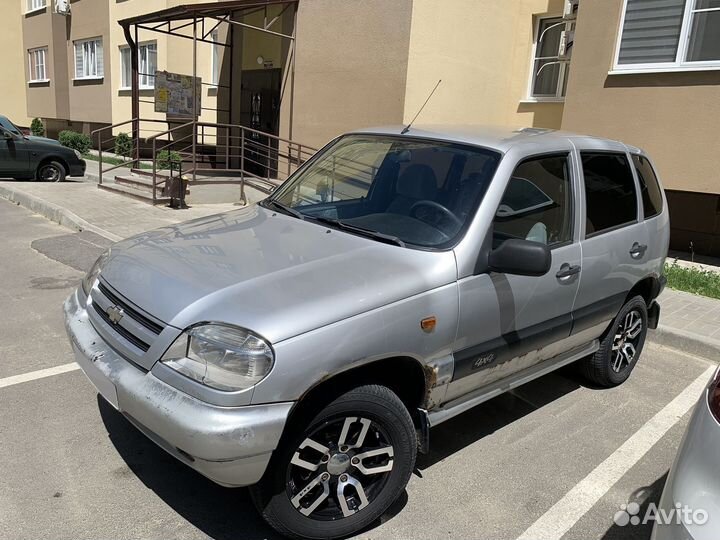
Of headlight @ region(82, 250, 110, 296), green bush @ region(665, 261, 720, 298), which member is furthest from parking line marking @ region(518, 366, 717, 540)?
green bush @ region(665, 261, 720, 298)

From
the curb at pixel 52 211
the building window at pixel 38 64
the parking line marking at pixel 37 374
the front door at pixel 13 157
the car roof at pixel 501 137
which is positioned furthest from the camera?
the building window at pixel 38 64

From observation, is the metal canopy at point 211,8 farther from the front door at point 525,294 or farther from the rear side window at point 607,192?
the front door at point 525,294

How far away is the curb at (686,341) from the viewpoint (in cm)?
530

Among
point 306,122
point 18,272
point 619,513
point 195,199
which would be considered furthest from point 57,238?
point 619,513

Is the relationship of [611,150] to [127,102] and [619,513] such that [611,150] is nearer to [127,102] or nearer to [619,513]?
[619,513]

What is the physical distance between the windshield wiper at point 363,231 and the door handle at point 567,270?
3.50ft

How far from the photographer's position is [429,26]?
10266mm

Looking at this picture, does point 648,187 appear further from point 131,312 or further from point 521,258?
point 131,312

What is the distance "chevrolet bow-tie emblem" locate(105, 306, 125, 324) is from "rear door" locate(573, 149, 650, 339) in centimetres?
266

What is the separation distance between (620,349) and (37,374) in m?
4.31

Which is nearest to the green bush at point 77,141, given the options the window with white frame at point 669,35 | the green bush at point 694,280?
the window with white frame at point 669,35

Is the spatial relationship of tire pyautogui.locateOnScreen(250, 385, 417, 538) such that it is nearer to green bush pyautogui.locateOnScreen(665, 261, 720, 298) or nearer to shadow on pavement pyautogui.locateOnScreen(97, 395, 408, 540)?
shadow on pavement pyautogui.locateOnScreen(97, 395, 408, 540)

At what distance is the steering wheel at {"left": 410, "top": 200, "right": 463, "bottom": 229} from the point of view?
122 inches

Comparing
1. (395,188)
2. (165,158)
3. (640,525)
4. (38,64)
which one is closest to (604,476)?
(640,525)
